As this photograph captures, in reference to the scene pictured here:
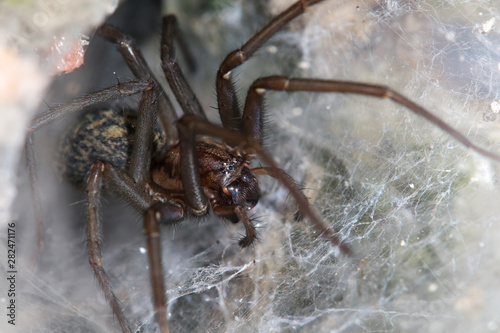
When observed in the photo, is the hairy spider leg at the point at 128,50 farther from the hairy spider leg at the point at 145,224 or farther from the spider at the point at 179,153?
the hairy spider leg at the point at 145,224

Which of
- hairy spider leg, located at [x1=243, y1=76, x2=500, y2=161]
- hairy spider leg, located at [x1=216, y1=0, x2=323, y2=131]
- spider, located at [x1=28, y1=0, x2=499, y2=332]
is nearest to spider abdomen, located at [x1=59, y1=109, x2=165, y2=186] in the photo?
spider, located at [x1=28, y1=0, x2=499, y2=332]

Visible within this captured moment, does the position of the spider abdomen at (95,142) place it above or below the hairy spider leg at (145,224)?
above

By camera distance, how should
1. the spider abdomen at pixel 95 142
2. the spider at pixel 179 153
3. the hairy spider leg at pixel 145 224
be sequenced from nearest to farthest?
1. the hairy spider leg at pixel 145 224
2. the spider at pixel 179 153
3. the spider abdomen at pixel 95 142

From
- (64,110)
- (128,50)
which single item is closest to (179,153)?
(64,110)

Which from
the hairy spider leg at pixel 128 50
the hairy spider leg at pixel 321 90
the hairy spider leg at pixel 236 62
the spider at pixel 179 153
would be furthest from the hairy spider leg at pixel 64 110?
the hairy spider leg at pixel 321 90

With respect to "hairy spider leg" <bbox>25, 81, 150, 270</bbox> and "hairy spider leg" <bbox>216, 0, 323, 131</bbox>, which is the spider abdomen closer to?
"hairy spider leg" <bbox>25, 81, 150, 270</bbox>

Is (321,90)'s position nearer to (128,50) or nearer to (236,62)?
(236,62)

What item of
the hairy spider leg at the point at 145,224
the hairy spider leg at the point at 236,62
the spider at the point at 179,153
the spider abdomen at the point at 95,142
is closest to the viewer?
the hairy spider leg at the point at 145,224

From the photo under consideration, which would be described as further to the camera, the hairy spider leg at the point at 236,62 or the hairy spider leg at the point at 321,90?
the hairy spider leg at the point at 236,62

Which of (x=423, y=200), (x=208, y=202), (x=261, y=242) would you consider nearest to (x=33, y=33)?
(x=208, y=202)
